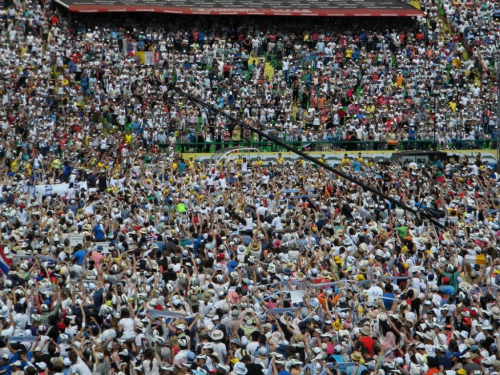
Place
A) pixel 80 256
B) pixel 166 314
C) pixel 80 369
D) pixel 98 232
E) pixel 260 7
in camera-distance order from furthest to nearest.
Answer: pixel 260 7
pixel 98 232
pixel 80 256
pixel 166 314
pixel 80 369

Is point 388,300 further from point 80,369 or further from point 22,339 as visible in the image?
point 22,339

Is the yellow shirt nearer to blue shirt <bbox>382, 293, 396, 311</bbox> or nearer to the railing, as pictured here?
the railing

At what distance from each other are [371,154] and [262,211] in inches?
438

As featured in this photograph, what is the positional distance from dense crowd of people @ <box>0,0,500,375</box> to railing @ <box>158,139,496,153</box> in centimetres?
13

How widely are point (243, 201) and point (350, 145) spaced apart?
1087cm

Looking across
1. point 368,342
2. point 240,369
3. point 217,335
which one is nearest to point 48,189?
point 217,335

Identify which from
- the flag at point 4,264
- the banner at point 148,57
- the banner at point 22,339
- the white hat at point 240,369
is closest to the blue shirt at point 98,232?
the flag at point 4,264

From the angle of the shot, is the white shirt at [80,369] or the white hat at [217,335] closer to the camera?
the white shirt at [80,369]

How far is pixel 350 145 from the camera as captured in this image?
98.8 feet

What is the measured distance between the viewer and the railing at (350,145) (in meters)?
29.3

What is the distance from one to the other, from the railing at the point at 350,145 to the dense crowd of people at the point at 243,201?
13 cm

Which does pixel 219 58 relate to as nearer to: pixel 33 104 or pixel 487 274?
pixel 33 104

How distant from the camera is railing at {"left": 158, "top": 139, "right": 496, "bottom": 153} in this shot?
2927 centimetres

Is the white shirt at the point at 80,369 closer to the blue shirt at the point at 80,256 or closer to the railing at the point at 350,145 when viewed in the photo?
the blue shirt at the point at 80,256
